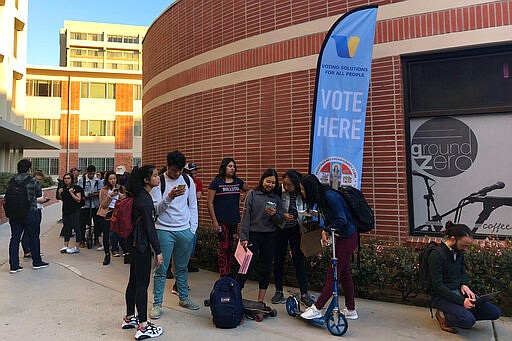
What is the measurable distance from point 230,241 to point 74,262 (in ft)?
12.5

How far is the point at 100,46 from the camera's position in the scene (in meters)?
81.1

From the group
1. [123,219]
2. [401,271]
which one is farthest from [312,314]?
[123,219]

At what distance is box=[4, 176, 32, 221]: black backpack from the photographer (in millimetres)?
6531

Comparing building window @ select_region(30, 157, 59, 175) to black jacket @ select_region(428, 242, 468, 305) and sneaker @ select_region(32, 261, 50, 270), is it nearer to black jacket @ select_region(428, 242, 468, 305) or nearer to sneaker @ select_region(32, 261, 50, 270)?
sneaker @ select_region(32, 261, 50, 270)

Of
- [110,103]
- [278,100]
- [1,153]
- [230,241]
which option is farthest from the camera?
[110,103]

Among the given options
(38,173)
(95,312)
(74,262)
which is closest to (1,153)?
(38,173)

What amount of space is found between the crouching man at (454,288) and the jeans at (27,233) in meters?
6.32

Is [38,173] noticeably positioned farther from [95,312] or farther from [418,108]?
[418,108]

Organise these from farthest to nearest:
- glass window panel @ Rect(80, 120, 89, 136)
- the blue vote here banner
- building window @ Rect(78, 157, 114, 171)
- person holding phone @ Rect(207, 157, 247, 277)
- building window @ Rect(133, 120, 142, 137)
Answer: building window @ Rect(133, 120, 142, 137) → building window @ Rect(78, 157, 114, 171) → glass window panel @ Rect(80, 120, 89, 136) → the blue vote here banner → person holding phone @ Rect(207, 157, 247, 277)

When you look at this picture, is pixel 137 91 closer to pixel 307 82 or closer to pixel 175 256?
pixel 307 82

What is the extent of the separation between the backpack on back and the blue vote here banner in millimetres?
2653

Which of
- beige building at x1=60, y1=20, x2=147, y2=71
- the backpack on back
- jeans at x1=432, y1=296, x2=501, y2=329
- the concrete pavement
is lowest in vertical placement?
the concrete pavement

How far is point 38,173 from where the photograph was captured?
10.0 metres

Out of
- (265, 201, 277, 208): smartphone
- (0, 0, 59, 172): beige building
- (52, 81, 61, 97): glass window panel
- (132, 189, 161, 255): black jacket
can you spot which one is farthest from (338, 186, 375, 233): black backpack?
(52, 81, 61, 97): glass window panel
